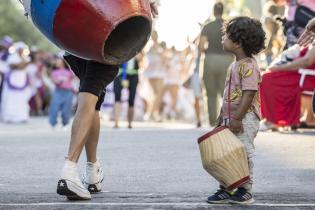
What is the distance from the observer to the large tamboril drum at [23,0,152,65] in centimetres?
589

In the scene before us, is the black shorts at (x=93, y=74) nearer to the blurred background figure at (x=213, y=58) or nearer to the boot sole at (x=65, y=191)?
the boot sole at (x=65, y=191)

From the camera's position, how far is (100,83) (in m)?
6.46

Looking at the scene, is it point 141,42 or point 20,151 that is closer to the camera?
point 141,42

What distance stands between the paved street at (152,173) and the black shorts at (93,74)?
683mm

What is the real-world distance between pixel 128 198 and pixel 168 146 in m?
4.34

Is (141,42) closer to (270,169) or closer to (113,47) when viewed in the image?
(113,47)

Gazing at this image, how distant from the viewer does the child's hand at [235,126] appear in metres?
6.24

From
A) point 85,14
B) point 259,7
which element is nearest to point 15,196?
point 85,14

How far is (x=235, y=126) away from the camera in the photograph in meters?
6.24

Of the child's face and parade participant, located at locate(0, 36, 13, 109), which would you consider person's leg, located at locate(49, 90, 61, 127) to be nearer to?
parade participant, located at locate(0, 36, 13, 109)

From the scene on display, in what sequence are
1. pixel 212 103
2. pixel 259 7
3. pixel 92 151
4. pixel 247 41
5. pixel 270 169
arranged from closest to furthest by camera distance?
pixel 247 41 < pixel 92 151 < pixel 270 169 < pixel 212 103 < pixel 259 7

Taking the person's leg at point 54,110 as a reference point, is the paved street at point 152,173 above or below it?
above

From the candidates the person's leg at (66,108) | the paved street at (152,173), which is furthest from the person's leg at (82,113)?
the person's leg at (66,108)

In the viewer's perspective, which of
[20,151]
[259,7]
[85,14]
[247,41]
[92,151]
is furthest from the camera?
[259,7]
